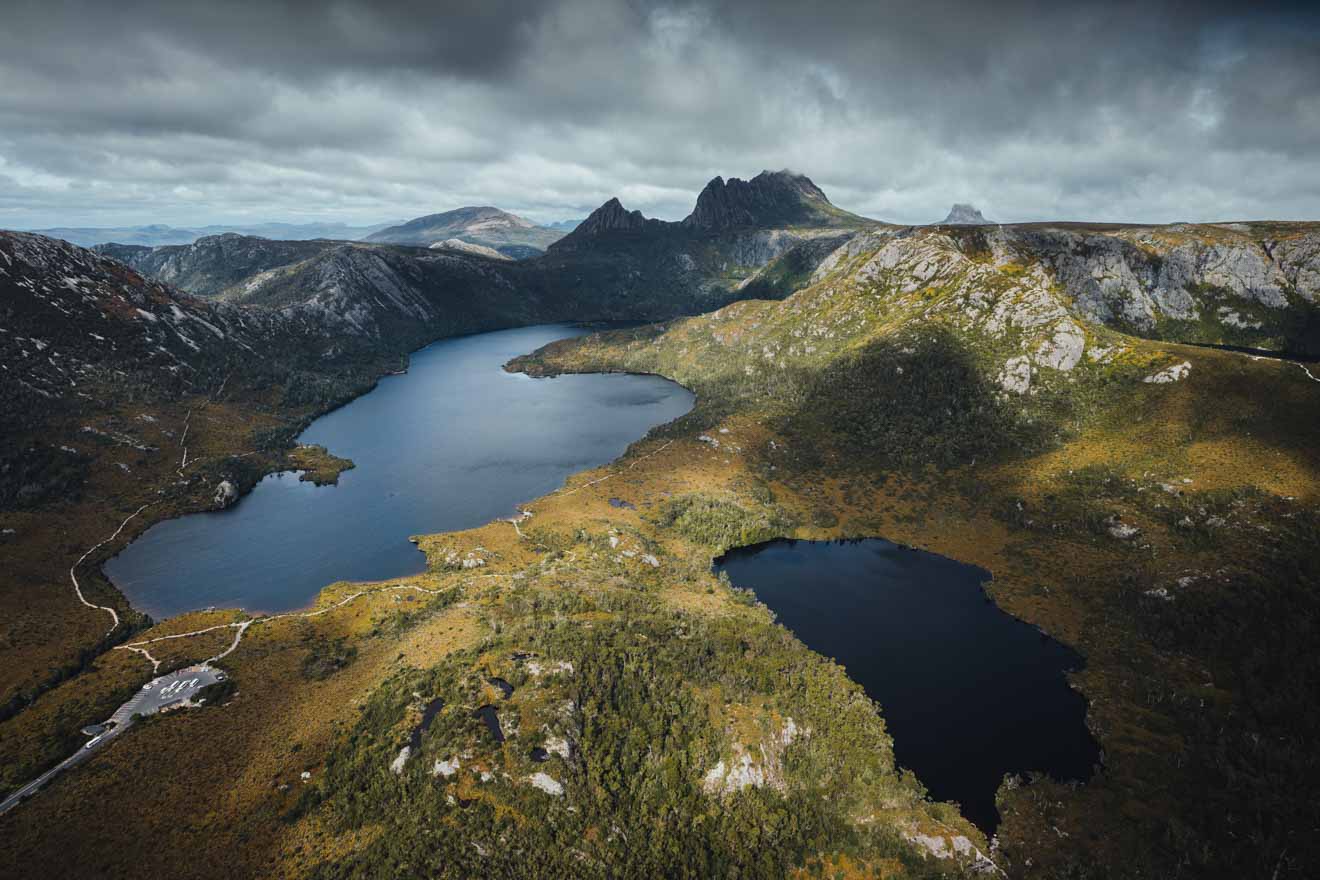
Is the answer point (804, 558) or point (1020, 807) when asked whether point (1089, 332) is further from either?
point (1020, 807)

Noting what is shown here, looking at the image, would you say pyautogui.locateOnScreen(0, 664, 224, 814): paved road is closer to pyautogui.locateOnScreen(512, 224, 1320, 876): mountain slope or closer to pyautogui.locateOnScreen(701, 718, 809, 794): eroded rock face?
pyautogui.locateOnScreen(701, 718, 809, 794): eroded rock face

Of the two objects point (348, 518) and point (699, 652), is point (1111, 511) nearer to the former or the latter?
point (699, 652)

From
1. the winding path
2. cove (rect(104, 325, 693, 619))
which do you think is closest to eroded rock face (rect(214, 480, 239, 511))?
cove (rect(104, 325, 693, 619))

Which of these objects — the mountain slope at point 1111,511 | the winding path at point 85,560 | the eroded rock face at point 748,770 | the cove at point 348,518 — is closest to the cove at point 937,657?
the mountain slope at point 1111,511

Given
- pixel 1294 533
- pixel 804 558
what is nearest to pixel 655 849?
pixel 804 558

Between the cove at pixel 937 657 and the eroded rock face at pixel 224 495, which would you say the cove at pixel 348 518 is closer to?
the eroded rock face at pixel 224 495
